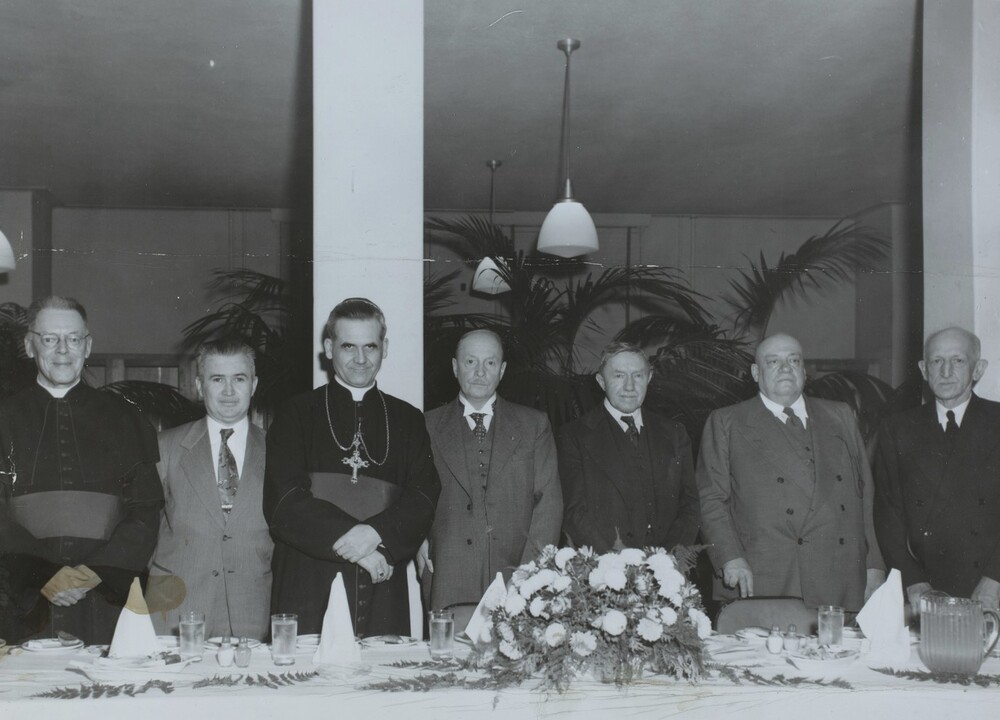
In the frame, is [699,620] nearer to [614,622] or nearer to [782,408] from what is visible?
[614,622]

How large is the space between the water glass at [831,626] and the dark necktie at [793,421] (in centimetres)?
133

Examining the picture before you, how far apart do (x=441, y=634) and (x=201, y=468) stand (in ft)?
3.97

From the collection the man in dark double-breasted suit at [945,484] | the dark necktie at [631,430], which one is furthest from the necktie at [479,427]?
the man in dark double-breasted suit at [945,484]

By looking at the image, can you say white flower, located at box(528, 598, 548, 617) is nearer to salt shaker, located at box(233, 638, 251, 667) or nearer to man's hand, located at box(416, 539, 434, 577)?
salt shaker, located at box(233, 638, 251, 667)

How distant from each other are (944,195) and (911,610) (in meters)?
Result: 2.28

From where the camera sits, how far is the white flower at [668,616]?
2.11 m

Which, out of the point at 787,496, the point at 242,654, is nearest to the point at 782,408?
the point at 787,496

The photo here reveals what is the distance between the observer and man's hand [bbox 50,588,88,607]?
121 inches

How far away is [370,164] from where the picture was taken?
3.74 m

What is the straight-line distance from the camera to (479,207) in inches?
350

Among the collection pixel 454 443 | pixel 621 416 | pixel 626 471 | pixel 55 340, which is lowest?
pixel 626 471

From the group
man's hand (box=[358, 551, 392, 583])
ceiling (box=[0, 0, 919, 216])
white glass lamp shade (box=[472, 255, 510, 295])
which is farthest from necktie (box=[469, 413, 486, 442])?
white glass lamp shade (box=[472, 255, 510, 295])

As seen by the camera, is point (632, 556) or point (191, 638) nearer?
point (632, 556)

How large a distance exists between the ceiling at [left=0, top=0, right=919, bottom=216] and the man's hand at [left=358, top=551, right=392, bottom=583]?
2.80m
